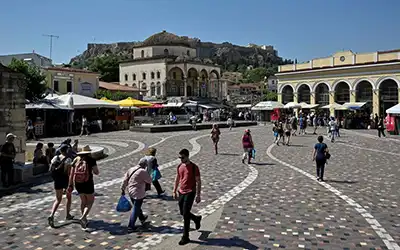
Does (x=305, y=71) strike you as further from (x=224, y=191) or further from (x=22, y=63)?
(x=224, y=191)

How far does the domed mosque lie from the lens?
213ft

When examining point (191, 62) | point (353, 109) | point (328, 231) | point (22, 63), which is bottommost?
point (328, 231)

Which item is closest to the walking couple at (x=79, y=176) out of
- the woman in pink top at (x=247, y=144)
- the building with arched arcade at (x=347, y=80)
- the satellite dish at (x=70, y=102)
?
the woman in pink top at (x=247, y=144)

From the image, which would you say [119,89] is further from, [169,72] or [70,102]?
[70,102]

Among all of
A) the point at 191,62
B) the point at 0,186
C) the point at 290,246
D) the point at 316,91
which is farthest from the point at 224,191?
the point at 191,62

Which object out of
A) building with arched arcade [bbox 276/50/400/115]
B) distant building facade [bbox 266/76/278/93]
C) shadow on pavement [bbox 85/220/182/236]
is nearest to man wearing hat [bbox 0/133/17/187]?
shadow on pavement [bbox 85/220/182/236]

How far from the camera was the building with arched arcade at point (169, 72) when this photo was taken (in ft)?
213

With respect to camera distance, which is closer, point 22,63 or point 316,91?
point 22,63

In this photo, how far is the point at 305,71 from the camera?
48.1 meters

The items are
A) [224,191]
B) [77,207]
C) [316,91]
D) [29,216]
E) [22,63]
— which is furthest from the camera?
[316,91]

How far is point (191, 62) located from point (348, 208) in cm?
5738

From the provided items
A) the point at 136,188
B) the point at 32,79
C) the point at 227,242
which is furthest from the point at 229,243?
the point at 32,79

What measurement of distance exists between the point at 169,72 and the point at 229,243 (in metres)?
59.6

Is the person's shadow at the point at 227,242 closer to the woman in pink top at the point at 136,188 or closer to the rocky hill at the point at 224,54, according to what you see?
the woman in pink top at the point at 136,188
